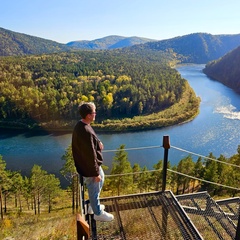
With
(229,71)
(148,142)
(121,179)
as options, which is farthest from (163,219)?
(229,71)

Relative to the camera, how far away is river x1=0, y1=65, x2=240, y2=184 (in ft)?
111

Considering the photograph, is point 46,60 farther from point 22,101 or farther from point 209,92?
point 209,92

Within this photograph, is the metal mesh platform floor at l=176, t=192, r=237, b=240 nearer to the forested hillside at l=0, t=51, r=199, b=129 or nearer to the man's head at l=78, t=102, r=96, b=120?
the man's head at l=78, t=102, r=96, b=120

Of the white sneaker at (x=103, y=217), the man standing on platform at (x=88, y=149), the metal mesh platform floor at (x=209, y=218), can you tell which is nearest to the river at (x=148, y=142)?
the metal mesh platform floor at (x=209, y=218)

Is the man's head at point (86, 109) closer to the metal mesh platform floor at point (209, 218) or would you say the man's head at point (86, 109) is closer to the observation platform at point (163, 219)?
the observation platform at point (163, 219)

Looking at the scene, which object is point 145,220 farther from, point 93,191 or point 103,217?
point 93,191

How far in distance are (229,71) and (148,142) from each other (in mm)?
66636

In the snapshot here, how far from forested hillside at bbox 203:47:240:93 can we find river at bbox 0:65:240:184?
30320 millimetres

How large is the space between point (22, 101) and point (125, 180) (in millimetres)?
44157

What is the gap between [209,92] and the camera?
7244cm

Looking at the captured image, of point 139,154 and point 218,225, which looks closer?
point 218,225

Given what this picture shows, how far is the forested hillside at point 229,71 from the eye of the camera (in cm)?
8293

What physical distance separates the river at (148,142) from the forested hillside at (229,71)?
30320mm

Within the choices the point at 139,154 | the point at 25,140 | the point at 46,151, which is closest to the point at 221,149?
the point at 139,154
